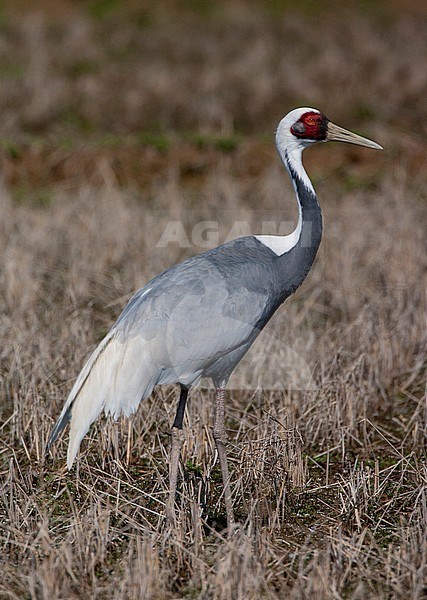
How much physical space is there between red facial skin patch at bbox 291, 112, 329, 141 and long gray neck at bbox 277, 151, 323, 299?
0.16 metres

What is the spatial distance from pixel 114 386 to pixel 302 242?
104 centimetres

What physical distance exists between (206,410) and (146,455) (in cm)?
41

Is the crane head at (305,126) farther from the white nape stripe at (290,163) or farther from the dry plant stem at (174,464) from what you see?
the dry plant stem at (174,464)

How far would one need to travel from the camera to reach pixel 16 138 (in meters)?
10.9

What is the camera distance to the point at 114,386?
152 inches

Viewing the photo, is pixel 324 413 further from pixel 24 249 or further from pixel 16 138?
pixel 16 138

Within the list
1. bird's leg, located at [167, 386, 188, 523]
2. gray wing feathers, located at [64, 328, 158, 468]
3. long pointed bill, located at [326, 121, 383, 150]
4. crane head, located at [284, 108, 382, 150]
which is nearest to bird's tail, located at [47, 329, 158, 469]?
gray wing feathers, located at [64, 328, 158, 468]

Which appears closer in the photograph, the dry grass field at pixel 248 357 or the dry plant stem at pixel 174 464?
the dry grass field at pixel 248 357

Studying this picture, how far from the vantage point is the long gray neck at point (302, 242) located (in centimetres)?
414

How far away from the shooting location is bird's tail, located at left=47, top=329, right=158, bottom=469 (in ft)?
12.6

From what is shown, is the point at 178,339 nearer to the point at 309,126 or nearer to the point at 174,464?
the point at 174,464

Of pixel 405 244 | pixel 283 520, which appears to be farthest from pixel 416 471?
pixel 405 244

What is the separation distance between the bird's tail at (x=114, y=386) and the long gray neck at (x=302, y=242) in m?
0.72

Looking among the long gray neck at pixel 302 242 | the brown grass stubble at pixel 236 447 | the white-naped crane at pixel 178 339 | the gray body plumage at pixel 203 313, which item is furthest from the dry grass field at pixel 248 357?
the long gray neck at pixel 302 242
